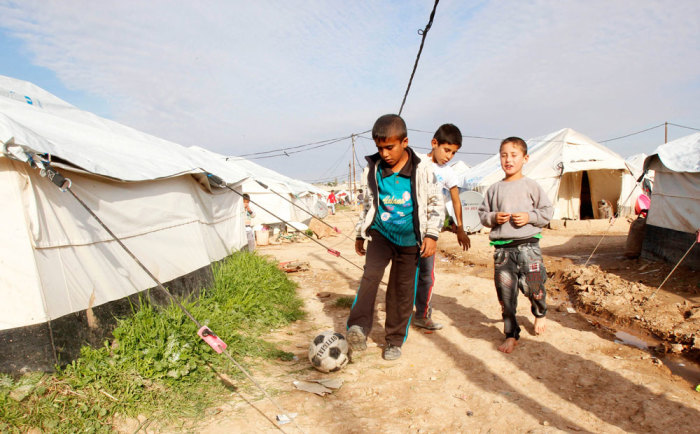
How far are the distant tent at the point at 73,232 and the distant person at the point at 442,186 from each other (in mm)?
2581

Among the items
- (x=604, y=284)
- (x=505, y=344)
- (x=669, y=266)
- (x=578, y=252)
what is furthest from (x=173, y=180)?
(x=578, y=252)

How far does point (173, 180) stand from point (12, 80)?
2.63 m

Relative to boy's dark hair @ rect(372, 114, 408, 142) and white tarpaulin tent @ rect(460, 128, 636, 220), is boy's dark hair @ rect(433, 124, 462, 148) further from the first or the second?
white tarpaulin tent @ rect(460, 128, 636, 220)

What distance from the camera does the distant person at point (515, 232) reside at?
3.33 m

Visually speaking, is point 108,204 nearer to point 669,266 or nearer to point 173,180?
point 173,180

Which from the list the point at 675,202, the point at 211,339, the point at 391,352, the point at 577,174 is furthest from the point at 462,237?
the point at 577,174

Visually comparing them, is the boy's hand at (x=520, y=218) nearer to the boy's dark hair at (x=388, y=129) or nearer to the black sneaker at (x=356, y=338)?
the boy's dark hair at (x=388, y=129)

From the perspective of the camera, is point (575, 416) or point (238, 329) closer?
point (575, 416)

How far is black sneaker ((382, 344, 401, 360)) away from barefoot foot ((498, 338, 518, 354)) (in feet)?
2.90

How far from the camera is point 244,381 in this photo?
295 cm

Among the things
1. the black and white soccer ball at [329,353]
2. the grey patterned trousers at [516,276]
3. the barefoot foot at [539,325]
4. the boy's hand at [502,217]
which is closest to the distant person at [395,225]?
the black and white soccer ball at [329,353]

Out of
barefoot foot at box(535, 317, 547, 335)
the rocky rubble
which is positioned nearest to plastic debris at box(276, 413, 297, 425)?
barefoot foot at box(535, 317, 547, 335)

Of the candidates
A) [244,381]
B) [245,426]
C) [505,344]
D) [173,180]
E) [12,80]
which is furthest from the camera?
[12,80]

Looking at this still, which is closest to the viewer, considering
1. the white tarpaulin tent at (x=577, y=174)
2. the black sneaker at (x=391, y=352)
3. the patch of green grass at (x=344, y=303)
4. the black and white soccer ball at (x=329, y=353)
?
the black and white soccer ball at (x=329, y=353)
